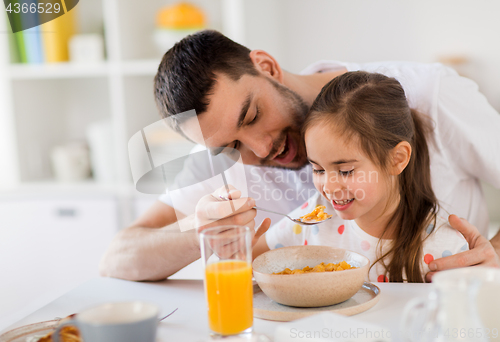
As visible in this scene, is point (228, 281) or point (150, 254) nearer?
point (228, 281)

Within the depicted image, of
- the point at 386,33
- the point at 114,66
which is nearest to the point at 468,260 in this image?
the point at 386,33

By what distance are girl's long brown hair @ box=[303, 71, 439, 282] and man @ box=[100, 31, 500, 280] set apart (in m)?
0.08

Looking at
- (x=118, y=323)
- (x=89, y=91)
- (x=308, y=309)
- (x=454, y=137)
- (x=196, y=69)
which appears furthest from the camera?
(x=89, y=91)

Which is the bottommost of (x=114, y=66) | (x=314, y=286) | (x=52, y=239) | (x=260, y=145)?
(x=52, y=239)

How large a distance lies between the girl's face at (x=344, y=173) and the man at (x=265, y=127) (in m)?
0.17

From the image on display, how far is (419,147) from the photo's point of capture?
1171mm

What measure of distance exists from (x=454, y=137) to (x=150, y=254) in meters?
0.85

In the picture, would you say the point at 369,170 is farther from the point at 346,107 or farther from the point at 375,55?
the point at 375,55

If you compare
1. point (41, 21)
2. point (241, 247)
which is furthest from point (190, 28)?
point (241, 247)

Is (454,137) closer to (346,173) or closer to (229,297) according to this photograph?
(346,173)

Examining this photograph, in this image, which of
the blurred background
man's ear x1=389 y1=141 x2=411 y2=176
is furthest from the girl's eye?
the blurred background

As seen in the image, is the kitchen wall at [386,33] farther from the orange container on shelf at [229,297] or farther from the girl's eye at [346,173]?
the orange container on shelf at [229,297]

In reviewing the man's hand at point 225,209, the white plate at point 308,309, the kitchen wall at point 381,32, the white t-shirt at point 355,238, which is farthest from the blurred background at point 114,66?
the white plate at point 308,309

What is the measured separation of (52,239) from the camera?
6.97ft
